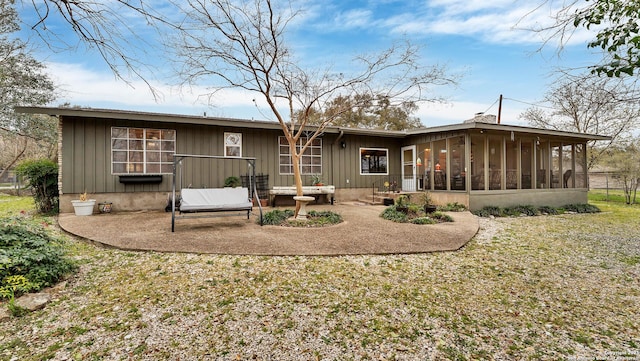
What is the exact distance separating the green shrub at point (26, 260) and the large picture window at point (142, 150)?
196 inches

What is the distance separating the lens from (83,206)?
22.4ft

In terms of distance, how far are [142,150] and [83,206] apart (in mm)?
1990

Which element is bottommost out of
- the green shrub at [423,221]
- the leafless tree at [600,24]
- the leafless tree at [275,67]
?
the green shrub at [423,221]

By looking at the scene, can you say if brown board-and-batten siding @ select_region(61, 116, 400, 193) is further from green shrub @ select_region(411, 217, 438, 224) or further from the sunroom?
green shrub @ select_region(411, 217, 438, 224)

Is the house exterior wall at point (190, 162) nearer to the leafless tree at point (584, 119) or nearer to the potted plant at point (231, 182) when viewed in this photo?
the potted plant at point (231, 182)

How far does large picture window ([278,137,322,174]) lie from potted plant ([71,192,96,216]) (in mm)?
5137

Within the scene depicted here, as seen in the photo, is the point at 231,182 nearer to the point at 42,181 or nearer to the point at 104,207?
the point at 104,207

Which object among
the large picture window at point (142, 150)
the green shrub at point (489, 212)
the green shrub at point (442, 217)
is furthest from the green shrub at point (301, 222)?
the green shrub at point (489, 212)

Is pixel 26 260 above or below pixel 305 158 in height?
below

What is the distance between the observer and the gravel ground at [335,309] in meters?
1.83

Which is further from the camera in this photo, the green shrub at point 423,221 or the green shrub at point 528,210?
the green shrub at point 528,210

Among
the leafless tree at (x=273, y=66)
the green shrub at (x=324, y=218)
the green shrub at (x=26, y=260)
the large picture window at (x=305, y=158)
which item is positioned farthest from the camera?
the large picture window at (x=305, y=158)

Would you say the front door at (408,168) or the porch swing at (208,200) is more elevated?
the front door at (408,168)

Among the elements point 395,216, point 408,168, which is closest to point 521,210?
Result: point 408,168
